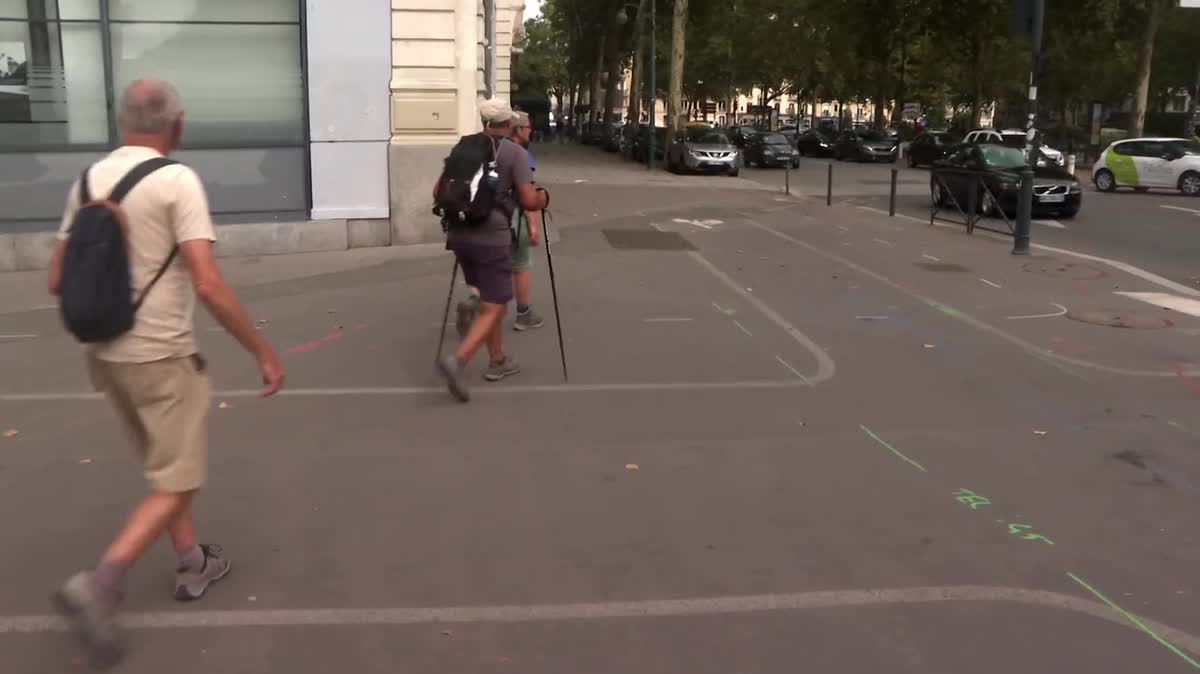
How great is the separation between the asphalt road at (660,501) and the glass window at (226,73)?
452 cm

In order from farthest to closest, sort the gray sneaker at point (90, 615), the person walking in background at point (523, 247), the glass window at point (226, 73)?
the glass window at point (226, 73), the person walking in background at point (523, 247), the gray sneaker at point (90, 615)

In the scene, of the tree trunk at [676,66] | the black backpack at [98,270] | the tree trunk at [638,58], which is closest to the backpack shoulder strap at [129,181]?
the black backpack at [98,270]

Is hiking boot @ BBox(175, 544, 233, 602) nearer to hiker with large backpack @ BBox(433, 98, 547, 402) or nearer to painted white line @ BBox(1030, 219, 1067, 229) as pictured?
hiker with large backpack @ BBox(433, 98, 547, 402)

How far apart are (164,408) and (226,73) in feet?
35.7

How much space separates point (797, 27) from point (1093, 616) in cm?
6644

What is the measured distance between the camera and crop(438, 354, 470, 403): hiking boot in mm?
6625

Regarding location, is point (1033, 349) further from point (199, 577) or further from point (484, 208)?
point (199, 577)

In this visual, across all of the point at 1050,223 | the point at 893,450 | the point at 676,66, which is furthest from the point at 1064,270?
the point at 676,66

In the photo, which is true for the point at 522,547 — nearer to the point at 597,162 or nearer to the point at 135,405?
the point at 135,405

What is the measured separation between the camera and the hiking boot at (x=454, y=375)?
21.7 feet

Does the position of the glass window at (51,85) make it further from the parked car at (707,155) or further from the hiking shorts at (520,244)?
the parked car at (707,155)

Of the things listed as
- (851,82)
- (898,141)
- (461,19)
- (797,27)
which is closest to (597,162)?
(898,141)

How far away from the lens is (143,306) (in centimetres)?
358

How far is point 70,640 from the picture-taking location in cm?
376
